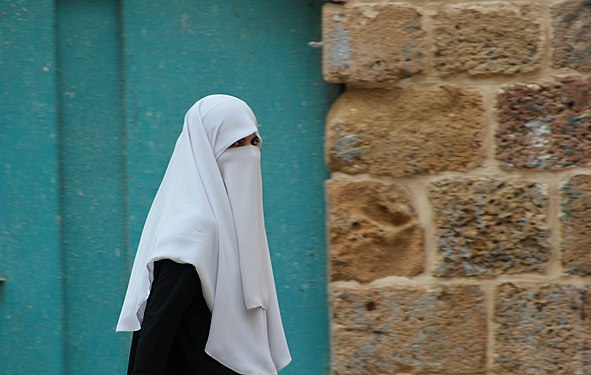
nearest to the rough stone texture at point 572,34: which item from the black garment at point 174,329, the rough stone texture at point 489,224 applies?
the rough stone texture at point 489,224

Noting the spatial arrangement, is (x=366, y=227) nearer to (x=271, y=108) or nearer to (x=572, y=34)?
(x=271, y=108)

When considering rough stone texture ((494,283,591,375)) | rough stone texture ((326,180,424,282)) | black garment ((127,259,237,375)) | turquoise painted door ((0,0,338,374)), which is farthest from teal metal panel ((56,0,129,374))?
rough stone texture ((494,283,591,375))

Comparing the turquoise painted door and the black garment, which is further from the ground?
the turquoise painted door

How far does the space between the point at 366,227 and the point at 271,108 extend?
2.03 feet

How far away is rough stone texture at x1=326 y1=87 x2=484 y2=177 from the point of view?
4363 millimetres

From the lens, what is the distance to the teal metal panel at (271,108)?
15.2 feet

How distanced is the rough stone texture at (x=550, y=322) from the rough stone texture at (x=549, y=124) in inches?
17.4

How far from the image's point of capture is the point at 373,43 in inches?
171

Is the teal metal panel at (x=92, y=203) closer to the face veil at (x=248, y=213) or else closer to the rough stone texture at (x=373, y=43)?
the rough stone texture at (x=373, y=43)

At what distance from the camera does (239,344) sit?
3.67 metres

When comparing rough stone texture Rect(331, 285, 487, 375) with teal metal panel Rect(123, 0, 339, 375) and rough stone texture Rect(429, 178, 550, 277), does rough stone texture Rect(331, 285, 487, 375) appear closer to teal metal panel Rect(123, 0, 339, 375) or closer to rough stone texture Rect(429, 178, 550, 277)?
rough stone texture Rect(429, 178, 550, 277)

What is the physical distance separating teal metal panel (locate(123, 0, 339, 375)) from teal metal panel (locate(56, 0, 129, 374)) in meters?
0.09

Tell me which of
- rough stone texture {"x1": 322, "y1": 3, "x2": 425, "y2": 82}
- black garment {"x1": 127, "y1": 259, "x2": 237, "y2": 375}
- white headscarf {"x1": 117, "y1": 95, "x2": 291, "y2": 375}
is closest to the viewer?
black garment {"x1": 127, "y1": 259, "x2": 237, "y2": 375}

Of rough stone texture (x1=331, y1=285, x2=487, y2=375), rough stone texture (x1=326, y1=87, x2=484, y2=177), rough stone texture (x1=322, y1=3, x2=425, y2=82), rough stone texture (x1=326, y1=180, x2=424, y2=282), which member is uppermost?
rough stone texture (x1=322, y1=3, x2=425, y2=82)
